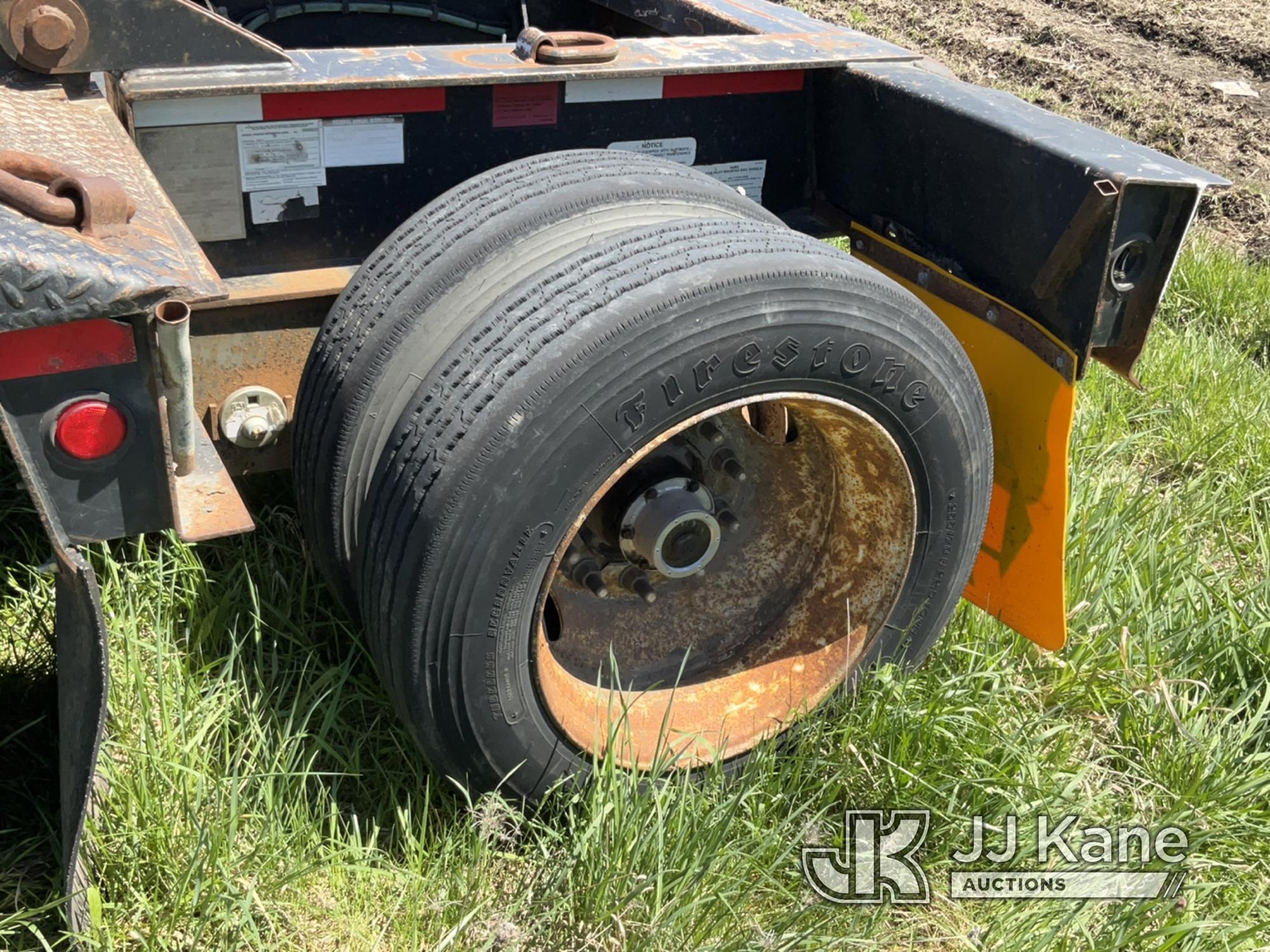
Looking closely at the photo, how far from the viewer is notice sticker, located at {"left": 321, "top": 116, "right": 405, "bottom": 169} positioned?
2254mm

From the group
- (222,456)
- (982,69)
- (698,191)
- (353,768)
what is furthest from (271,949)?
(982,69)

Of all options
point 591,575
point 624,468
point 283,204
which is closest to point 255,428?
point 283,204

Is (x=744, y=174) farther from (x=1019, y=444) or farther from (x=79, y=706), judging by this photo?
(x=79, y=706)

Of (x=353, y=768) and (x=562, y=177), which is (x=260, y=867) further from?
(x=562, y=177)

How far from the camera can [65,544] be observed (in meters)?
1.58

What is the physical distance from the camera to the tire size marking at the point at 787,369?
192 cm

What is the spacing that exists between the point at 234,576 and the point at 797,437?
1188 millimetres

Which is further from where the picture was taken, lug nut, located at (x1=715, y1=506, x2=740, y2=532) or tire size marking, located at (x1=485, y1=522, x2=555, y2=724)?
lug nut, located at (x1=715, y1=506, x2=740, y2=532)

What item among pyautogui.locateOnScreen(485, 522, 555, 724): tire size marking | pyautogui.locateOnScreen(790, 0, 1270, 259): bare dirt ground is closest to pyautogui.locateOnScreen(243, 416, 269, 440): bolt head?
pyautogui.locateOnScreen(485, 522, 555, 724): tire size marking

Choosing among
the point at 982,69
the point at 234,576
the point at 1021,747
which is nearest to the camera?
the point at 1021,747

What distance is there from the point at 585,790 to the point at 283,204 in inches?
46.5

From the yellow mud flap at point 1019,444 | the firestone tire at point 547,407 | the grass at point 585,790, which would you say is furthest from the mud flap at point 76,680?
the yellow mud flap at point 1019,444

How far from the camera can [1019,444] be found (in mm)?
2518

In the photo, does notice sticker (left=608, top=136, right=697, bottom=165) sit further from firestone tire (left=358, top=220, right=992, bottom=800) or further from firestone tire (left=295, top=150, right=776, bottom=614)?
firestone tire (left=358, top=220, right=992, bottom=800)
